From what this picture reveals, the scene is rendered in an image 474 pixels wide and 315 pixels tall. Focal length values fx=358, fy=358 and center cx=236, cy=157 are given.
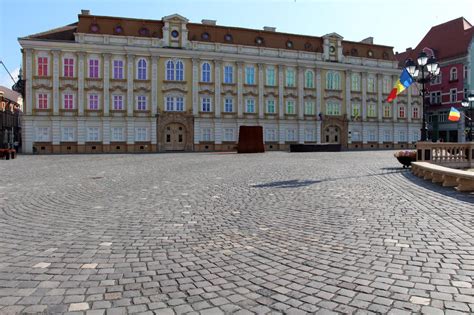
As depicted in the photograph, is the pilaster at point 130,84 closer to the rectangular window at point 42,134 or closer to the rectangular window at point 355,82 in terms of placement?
the rectangular window at point 42,134

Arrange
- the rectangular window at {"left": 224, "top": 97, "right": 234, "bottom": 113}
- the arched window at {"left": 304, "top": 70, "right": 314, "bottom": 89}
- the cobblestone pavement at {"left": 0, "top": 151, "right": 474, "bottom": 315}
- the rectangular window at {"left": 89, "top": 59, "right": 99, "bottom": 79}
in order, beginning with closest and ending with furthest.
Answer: the cobblestone pavement at {"left": 0, "top": 151, "right": 474, "bottom": 315}
the rectangular window at {"left": 89, "top": 59, "right": 99, "bottom": 79}
the rectangular window at {"left": 224, "top": 97, "right": 234, "bottom": 113}
the arched window at {"left": 304, "top": 70, "right": 314, "bottom": 89}

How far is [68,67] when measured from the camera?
138 feet

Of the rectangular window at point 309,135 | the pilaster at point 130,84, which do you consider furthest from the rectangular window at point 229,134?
the pilaster at point 130,84

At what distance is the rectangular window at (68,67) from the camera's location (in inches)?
1655

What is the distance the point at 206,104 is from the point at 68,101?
1656 centimetres

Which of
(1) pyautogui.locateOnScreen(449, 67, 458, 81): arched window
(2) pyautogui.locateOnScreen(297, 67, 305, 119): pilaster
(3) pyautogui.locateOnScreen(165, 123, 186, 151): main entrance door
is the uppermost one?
(1) pyautogui.locateOnScreen(449, 67, 458, 81): arched window

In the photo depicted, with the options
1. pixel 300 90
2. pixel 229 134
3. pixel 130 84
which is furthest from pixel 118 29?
pixel 300 90

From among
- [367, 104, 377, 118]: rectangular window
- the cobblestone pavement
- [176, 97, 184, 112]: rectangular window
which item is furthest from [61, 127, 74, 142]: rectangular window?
[367, 104, 377, 118]: rectangular window

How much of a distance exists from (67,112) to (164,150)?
12053mm

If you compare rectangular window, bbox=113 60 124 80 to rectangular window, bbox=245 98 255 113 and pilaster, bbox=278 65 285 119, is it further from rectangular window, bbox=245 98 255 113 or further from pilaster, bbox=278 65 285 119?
pilaster, bbox=278 65 285 119

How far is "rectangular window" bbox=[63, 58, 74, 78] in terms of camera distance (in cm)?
4203

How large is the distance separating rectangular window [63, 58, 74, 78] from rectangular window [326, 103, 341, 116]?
3429 centimetres

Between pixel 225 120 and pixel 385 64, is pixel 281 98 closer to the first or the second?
pixel 225 120

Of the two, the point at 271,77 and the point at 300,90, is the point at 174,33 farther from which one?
the point at 300,90
